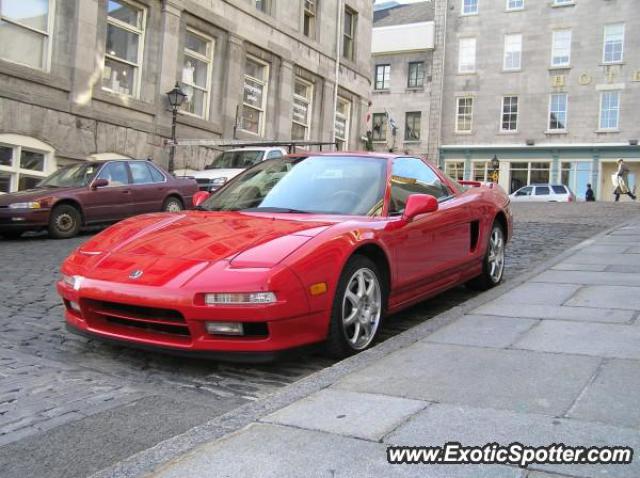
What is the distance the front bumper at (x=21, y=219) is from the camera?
10.7 metres

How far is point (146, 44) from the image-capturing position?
18.3 meters

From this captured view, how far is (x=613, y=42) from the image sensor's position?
125ft

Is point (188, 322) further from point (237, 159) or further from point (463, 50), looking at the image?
point (463, 50)

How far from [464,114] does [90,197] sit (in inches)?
1349

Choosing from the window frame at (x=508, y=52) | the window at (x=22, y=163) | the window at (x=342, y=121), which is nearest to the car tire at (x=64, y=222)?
the window at (x=22, y=163)

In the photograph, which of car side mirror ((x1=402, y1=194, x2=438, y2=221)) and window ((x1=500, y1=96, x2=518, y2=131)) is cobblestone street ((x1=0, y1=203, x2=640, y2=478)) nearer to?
car side mirror ((x1=402, y1=194, x2=438, y2=221))

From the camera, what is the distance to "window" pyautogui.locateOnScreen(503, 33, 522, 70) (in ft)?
133

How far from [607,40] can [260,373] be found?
40.4 metres

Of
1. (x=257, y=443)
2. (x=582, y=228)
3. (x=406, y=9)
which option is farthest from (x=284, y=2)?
(x=406, y=9)

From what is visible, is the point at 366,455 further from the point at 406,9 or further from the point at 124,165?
the point at 406,9

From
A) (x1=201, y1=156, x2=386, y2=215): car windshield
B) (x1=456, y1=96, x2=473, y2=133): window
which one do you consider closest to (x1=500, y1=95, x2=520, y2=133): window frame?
(x1=456, y1=96, x2=473, y2=133): window

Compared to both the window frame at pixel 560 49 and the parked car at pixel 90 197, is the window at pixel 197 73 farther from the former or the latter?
the window frame at pixel 560 49

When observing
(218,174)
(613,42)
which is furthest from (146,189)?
(613,42)

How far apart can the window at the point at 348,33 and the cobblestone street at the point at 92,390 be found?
23.9m
